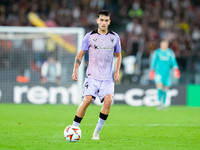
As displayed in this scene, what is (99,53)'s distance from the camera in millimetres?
8062

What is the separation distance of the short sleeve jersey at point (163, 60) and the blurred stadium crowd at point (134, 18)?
4584 mm

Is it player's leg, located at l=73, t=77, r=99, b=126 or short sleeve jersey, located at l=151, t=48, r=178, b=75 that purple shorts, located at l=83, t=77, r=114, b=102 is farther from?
short sleeve jersey, located at l=151, t=48, r=178, b=75

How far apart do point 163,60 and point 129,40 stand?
6.00 meters

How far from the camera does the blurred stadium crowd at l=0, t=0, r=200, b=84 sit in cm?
2333

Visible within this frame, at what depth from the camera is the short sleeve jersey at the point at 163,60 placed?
17.1 m

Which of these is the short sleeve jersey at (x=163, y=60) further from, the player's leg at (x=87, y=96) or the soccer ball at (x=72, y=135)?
the soccer ball at (x=72, y=135)

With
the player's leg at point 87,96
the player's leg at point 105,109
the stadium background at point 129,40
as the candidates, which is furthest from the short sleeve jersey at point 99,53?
the stadium background at point 129,40

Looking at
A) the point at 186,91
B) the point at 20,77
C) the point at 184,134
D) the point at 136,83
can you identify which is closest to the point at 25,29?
the point at 20,77

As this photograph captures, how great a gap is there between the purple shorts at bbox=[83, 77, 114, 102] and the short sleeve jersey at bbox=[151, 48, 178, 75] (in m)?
9.26

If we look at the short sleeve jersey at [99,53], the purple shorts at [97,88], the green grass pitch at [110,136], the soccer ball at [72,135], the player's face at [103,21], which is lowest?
the green grass pitch at [110,136]

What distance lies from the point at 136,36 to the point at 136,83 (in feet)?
13.8

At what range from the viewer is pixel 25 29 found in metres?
18.6

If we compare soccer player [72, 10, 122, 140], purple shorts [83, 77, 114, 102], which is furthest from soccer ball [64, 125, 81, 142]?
purple shorts [83, 77, 114, 102]

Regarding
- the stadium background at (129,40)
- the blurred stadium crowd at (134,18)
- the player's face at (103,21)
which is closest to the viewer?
the player's face at (103,21)
